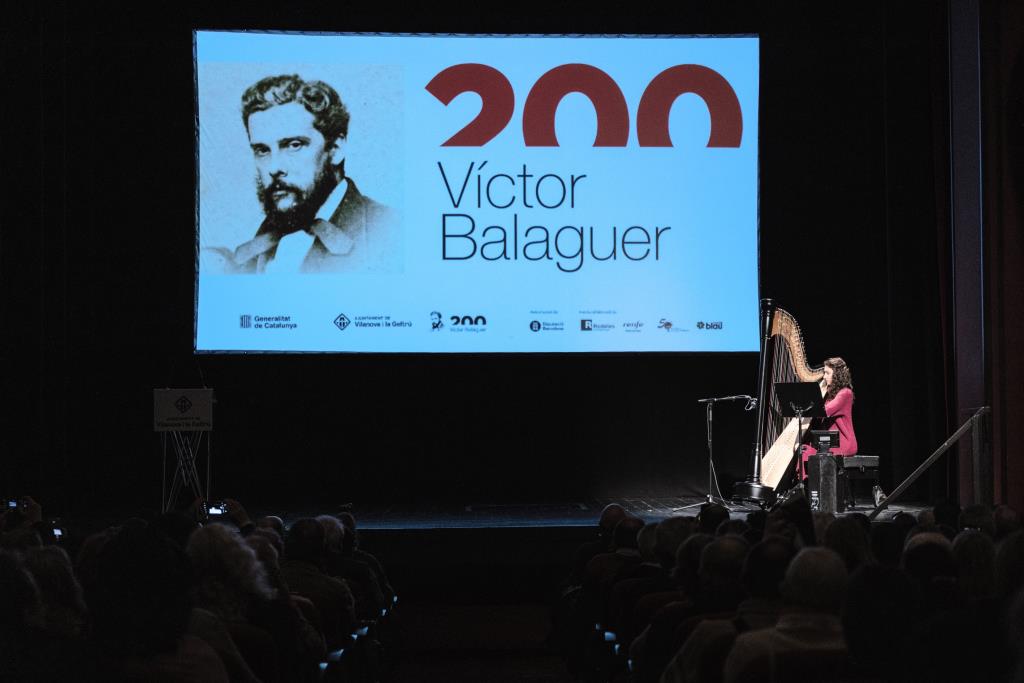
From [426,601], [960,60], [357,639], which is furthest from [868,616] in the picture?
[960,60]

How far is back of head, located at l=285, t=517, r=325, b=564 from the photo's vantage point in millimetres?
4035

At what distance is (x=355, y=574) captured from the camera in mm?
4582

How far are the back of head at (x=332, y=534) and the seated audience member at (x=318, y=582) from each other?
0.11 metres

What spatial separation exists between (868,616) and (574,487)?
22.3 feet

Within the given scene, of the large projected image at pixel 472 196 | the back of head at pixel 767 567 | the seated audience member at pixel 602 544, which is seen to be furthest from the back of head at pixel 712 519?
the large projected image at pixel 472 196

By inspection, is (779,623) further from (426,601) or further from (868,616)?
(426,601)

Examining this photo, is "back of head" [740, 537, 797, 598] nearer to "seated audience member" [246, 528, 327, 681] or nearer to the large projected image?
"seated audience member" [246, 528, 327, 681]

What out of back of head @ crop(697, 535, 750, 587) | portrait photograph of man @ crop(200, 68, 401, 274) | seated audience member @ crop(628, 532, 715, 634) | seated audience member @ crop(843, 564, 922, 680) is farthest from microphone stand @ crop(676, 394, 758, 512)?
seated audience member @ crop(843, 564, 922, 680)

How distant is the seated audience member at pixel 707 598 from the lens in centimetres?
312

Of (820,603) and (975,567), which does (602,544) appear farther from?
(820,603)

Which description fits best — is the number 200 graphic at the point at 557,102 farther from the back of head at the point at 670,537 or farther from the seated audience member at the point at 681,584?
the seated audience member at the point at 681,584

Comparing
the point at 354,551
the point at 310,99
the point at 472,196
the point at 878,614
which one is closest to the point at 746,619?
the point at 878,614

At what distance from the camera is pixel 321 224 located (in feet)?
27.2

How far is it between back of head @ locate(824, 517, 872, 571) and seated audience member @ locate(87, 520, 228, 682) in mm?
1937
